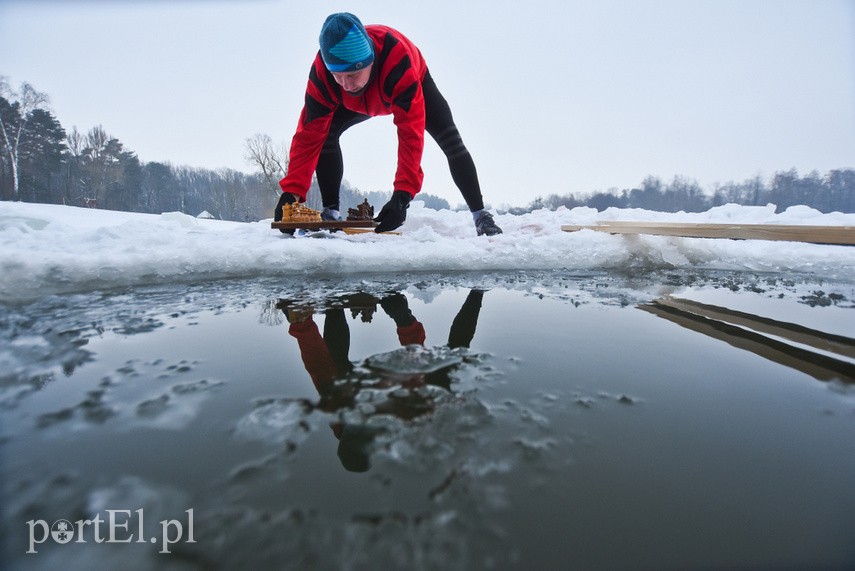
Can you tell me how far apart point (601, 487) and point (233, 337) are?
101 cm

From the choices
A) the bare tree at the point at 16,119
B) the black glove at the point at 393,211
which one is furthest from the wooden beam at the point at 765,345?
the bare tree at the point at 16,119

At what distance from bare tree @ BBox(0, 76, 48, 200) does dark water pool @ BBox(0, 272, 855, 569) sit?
104ft

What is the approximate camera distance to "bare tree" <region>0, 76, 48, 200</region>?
22.0m

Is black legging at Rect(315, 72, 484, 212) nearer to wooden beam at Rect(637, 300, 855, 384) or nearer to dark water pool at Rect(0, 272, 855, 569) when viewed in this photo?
wooden beam at Rect(637, 300, 855, 384)

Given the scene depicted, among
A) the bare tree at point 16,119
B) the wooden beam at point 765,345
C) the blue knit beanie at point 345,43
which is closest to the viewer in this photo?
the wooden beam at point 765,345

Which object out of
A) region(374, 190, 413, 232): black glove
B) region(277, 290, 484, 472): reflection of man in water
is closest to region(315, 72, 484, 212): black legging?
region(374, 190, 413, 232): black glove

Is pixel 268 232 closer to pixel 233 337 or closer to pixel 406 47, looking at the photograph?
pixel 406 47

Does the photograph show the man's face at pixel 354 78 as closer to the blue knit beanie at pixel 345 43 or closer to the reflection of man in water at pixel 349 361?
the blue knit beanie at pixel 345 43

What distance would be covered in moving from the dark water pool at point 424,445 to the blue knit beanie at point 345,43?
190 cm

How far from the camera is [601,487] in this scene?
1.61ft

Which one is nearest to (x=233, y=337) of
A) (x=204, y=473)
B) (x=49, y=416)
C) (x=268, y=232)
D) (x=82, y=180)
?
(x=49, y=416)

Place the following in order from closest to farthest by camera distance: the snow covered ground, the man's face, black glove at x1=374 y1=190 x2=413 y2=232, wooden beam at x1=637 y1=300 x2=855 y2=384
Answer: wooden beam at x1=637 y1=300 x2=855 y2=384, the snow covered ground, the man's face, black glove at x1=374 y1=190 x2=413 y2=232

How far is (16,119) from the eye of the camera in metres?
23.5

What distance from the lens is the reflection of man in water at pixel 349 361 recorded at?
0.60 metres
